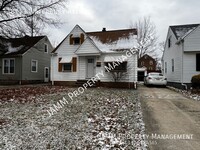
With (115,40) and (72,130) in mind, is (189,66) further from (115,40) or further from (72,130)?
(72,130)

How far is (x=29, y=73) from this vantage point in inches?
805

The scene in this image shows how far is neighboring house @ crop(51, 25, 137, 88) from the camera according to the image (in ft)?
48.7

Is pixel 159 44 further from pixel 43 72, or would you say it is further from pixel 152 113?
pixel 152 113

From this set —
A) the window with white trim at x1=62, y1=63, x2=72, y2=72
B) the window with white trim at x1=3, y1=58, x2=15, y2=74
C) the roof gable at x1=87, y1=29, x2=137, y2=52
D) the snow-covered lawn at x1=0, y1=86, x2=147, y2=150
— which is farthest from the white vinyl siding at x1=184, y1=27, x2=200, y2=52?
the window with white trim at x1=3, y1=58, x2=15, y2=74

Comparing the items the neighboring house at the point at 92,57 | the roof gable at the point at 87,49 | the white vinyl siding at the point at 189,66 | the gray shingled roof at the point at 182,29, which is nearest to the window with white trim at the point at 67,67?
the neighboring house at the point at 92,57

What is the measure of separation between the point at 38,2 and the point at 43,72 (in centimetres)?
1154

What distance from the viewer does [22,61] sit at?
63.1ft

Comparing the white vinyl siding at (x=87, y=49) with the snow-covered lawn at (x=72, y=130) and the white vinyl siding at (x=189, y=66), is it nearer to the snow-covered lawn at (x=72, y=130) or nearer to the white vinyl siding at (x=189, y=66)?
the white vinyl siding at (x=189, y=66)

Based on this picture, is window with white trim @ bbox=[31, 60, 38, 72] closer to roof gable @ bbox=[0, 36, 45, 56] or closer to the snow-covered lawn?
roof gable @ bbox=[0, 36, 45, 56]

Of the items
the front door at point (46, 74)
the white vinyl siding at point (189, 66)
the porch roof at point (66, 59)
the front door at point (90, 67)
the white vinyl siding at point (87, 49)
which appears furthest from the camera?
the front door at point (46, 74)

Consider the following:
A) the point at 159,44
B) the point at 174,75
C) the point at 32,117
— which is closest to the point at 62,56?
the point at 174,75

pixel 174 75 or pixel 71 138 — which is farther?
pixel 174 75

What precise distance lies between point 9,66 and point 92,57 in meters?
10.9

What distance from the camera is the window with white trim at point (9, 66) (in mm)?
19750
